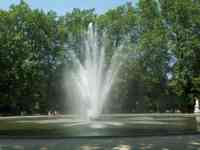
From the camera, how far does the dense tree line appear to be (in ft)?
138

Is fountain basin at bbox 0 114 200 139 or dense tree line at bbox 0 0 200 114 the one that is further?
dense tree line at bbox 0 0 200 114

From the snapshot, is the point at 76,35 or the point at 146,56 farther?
the point at 76,35

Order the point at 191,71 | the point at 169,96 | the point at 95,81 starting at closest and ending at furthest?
the point at 95,81
the point at 191,71
the point at 169,96

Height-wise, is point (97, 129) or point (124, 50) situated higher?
point (124, 50)

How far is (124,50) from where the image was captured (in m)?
43.8

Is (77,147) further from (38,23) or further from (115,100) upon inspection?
(38,23)

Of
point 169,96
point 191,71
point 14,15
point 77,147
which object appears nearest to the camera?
point 77,147

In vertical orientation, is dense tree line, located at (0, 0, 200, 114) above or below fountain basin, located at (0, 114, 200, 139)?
above

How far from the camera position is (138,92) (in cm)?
4566

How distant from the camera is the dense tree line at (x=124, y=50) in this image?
41938 mm

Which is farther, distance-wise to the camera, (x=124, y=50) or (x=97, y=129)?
(x=124, y=50)

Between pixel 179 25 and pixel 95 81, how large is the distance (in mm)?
23554

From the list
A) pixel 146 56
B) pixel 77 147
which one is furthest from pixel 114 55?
pixel 77 147

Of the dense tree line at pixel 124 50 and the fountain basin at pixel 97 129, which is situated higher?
the dense tree line at pixel 124 50
